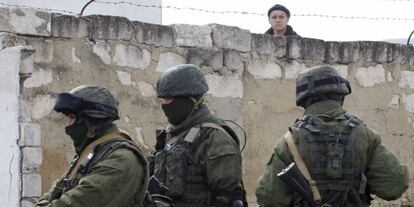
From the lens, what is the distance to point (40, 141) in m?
7.78

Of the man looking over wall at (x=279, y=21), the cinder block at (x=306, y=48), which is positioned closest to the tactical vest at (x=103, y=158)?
the cinder block at (x=306, y=48)

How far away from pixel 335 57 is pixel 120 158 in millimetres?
5103

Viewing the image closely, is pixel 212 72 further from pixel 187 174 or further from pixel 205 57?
pixel 187 174

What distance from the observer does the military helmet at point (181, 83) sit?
Result: 584 centimetres

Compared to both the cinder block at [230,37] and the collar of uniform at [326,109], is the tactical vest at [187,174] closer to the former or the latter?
the collar of uniform at [326,109]

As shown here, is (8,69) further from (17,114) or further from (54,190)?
(54,190)

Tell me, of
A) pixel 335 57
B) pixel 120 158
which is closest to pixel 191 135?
pixel 120 158

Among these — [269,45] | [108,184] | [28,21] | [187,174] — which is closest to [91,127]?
[108,184]

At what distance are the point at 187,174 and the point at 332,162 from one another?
2.71 ft

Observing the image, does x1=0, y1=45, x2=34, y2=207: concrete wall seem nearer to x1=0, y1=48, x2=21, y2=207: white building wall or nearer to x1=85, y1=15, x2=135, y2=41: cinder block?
x1=0, y1=48, x2=21, y2=207: white building wall

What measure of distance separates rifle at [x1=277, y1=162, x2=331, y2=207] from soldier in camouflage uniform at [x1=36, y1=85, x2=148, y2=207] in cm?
89

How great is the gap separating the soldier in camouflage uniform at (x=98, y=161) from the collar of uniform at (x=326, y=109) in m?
1.20

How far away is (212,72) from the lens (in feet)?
28.9

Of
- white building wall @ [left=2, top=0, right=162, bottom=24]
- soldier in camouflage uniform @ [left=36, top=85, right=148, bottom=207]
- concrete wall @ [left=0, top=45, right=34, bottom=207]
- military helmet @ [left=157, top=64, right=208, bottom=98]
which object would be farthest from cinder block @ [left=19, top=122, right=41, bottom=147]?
white building wall @ [left=2, top=0, right=162, bottom=24]
